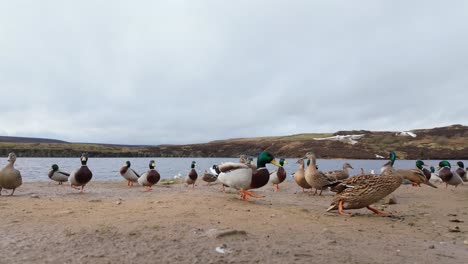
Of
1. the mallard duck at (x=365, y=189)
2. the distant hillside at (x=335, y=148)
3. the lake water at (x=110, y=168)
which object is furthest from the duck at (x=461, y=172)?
the distant hillside at (x=335, y=148)

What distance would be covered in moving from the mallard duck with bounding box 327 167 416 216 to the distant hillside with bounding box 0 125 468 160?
8129 cm

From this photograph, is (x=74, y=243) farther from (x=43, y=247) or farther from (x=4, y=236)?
(x=4, y=236)

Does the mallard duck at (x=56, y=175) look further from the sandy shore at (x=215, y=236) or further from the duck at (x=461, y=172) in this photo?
the duck at (x=461, y=172)

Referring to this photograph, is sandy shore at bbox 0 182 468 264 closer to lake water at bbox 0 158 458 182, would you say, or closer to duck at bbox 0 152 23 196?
duck at bbox 0 152 23 196

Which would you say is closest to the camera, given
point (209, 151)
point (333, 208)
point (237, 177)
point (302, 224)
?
point (302, 224)

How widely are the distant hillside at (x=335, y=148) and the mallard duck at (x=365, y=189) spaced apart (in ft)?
267

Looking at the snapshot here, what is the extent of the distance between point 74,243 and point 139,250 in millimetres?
1099

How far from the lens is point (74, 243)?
213 inches

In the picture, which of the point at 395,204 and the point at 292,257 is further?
the point at 395,204

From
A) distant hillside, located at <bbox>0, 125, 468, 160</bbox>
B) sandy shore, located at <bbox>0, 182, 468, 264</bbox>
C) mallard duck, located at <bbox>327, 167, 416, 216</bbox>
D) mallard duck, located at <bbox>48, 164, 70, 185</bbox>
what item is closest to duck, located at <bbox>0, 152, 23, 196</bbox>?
sandy shore, located at <bbox>0, 182, 468, 264</bbox>

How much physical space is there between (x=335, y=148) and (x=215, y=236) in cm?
9726

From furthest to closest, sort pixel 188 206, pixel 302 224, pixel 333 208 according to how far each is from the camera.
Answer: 1. pixel 333 208
2. pixel 188 206
3. pixel 302 224

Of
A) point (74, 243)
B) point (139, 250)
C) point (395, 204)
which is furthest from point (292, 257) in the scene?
point (395, 204)

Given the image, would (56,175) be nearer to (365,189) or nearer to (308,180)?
(308,180)
